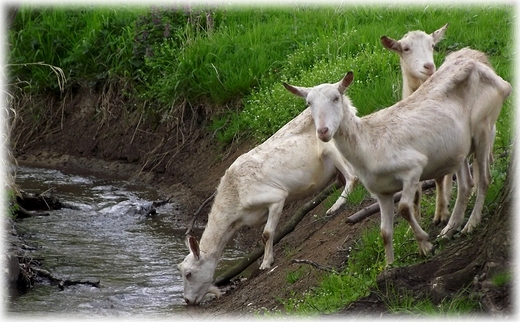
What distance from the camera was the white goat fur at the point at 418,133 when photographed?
7.62 metres

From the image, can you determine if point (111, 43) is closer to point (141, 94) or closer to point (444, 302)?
point (141, 94)

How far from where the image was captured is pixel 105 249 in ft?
37.7

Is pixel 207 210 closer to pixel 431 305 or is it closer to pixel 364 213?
pixel 364 213

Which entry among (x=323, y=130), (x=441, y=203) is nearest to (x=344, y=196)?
(x=441, y=203)

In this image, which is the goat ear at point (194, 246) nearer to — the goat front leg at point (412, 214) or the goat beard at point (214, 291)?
the goat beard at point (214, 291)

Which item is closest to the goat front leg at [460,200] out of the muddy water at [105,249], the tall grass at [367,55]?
the muddy water at [105,249]

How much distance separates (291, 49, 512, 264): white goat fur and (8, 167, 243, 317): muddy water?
8.35ft

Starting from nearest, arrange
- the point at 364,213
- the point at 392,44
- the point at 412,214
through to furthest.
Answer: the point at 412,214
the point at 364,213
the point at 392,44

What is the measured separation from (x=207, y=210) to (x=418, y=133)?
212 inches

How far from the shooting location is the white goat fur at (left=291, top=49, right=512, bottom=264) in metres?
7.62

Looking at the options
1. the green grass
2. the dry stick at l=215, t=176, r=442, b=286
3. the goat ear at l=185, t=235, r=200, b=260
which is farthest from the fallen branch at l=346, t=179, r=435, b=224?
the green grass

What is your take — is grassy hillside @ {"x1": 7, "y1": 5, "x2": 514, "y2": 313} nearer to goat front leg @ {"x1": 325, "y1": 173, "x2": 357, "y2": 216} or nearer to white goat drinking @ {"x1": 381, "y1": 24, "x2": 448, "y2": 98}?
goat front leg @ {"x1": 325, "y1": 173, "x2": 357, "y2": 216}

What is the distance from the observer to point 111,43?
52.5ft

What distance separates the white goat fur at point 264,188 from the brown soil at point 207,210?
1.07 feet
